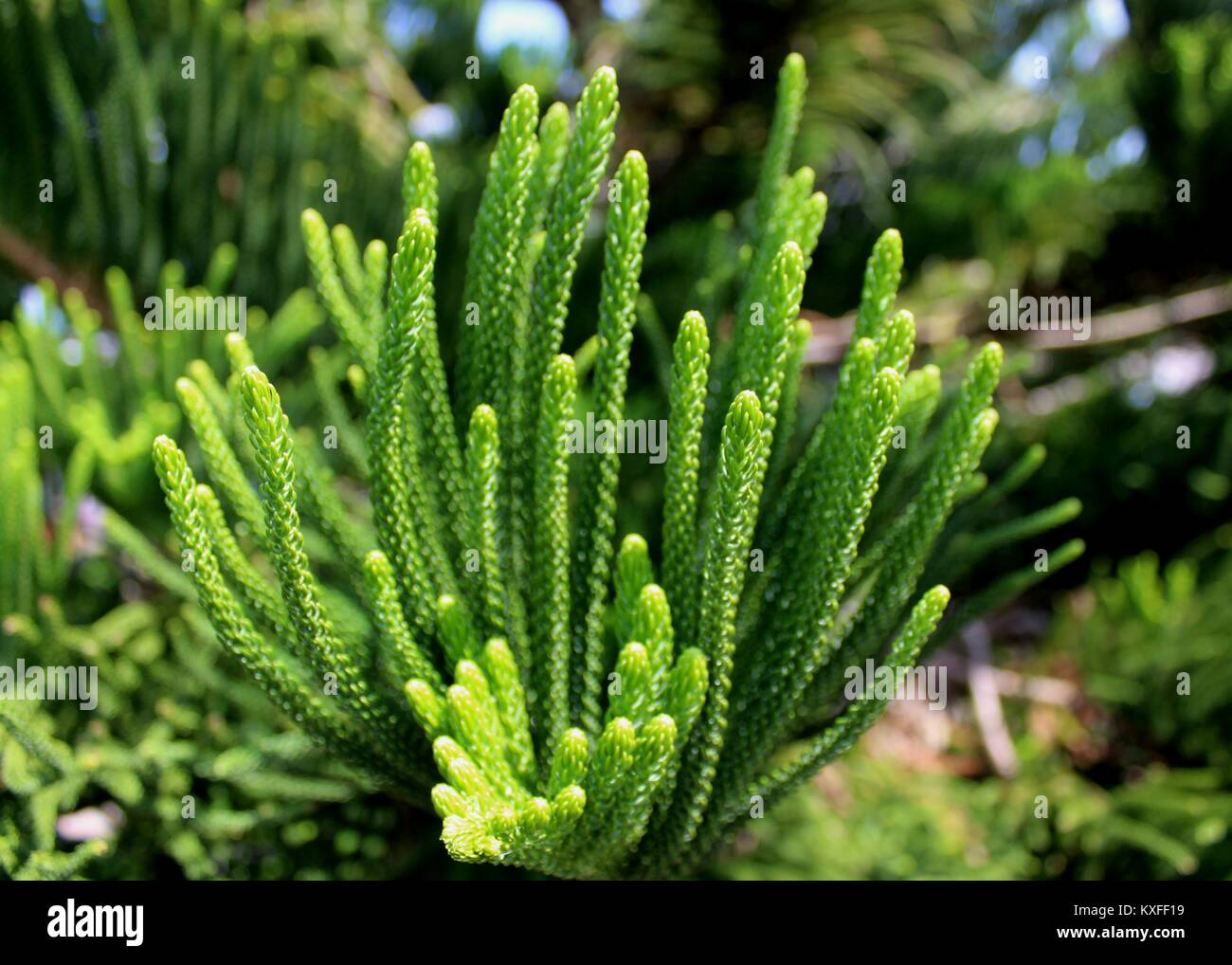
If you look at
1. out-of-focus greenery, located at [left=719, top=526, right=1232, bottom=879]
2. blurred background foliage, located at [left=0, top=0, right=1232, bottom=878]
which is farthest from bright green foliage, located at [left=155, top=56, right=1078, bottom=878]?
out-of-focus greenery, located at [left=719, top=526, right=1232, bottom=879]

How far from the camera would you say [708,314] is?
2.00ft

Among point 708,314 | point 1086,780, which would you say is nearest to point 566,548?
point 708,314

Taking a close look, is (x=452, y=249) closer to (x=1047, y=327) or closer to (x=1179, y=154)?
(x=1047, y=327)

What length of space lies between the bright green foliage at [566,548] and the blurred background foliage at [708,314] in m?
0.18

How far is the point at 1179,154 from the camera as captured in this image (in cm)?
113

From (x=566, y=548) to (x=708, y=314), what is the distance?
0.22m

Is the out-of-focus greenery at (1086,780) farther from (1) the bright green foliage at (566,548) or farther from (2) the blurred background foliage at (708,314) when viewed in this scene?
(1) the bright green foliage at (566,548)

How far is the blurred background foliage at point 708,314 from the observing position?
710 mm

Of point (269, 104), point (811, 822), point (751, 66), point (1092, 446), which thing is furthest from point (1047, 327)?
point (269, 104)

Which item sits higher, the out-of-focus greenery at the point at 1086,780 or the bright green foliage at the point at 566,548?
the bright green foliage at the point at 566,548

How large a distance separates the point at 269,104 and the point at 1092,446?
3.16 feet

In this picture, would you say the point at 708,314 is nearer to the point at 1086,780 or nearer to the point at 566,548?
the point at 566,548

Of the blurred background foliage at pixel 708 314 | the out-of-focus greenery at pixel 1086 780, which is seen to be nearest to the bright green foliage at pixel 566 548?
the blurred background foliage at pixel 708 314

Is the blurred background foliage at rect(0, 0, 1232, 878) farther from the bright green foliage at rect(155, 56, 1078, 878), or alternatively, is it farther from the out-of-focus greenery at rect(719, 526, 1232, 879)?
the bright green foliage at rect(155, 56, 1078, 878)
